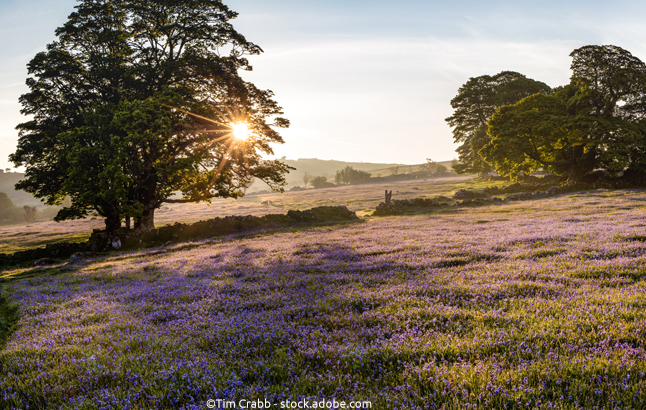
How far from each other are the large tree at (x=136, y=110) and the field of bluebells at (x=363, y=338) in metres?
15.4

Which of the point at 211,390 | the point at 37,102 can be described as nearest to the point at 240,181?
the point at 37,102

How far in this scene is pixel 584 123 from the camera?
36344mm

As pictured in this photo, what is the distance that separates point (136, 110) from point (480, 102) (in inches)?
2377

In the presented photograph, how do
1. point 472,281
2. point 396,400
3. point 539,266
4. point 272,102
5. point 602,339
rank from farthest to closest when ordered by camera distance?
point 272,102, point 539,266, point 472,281, point 602,339, point 396,400

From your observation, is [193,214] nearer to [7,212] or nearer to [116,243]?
[116,243]

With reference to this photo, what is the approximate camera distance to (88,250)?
2323 centimetres

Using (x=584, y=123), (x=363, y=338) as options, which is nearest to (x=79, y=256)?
(x=363, y=338)

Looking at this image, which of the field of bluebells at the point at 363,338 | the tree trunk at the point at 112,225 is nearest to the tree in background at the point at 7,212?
the tree trunk at the point at 112,225

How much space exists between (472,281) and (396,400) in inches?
216

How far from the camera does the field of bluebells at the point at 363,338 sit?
3568 mm

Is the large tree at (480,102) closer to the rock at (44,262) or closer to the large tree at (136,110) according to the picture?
the large tree at (136,110)

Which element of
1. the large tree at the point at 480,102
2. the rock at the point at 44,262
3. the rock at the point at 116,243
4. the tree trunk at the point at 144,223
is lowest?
the rock at the point at 44,262

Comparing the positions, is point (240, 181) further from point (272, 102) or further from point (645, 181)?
point (645, 181)

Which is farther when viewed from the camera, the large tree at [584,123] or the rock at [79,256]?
the large tree at [584,123]
